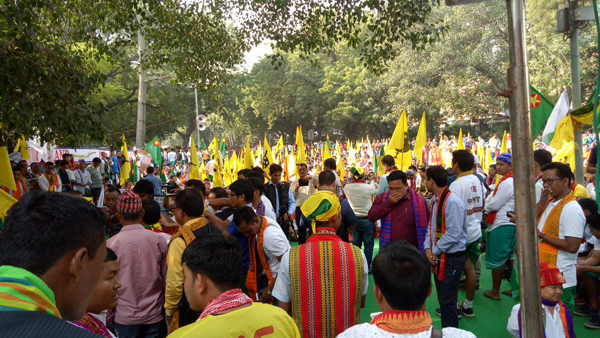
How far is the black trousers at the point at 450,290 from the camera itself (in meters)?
4.32

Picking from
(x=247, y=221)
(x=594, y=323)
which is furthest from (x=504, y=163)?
(x=247, y=221)

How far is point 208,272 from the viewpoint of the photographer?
2.15m

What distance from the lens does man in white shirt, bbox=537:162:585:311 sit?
3648 millimetres

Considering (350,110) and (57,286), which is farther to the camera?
(350,110)

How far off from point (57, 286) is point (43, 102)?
184 inches

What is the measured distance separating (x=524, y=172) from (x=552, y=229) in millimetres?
2322

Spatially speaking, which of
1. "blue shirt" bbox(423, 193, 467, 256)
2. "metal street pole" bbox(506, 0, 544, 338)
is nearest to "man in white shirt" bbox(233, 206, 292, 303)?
"blue shirt" bbox(423, 193, 467, 256)

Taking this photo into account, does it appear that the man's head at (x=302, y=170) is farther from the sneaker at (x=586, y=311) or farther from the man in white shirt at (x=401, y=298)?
the man in white shirt at (x=401, y=298)

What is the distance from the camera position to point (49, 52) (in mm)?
5391

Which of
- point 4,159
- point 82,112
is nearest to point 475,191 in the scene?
point 82,112

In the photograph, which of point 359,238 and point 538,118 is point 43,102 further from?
point 538,118

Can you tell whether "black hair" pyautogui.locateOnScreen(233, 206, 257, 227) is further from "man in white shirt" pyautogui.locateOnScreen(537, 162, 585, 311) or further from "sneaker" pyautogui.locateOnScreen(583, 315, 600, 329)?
"sneaker" pyautogui.locateOnScreen(583, 315, 600, 329)

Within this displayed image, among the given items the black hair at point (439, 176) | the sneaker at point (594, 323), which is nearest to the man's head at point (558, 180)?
the black hair at point (439, 176)

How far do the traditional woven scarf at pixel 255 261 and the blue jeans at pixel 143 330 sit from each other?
0.78 metres
